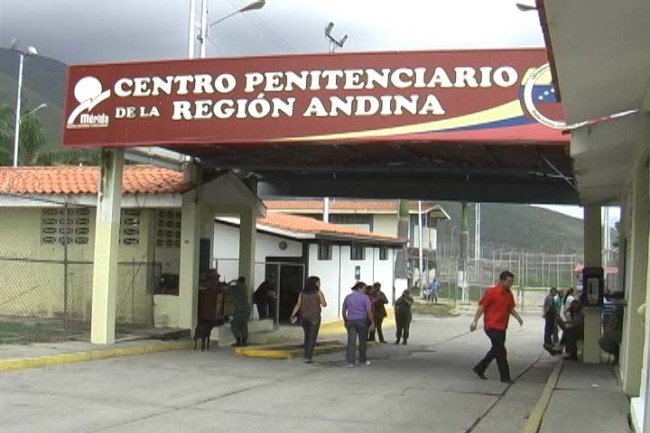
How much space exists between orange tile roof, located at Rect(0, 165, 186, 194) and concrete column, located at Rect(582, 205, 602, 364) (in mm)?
9389

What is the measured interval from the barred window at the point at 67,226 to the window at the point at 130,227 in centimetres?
97

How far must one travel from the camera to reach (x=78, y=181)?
20531 millimetres

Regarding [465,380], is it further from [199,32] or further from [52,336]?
[199,32]

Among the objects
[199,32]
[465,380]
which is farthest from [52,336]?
[199,32]

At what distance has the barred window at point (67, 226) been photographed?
20969 millimetres

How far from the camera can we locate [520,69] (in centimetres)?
1302

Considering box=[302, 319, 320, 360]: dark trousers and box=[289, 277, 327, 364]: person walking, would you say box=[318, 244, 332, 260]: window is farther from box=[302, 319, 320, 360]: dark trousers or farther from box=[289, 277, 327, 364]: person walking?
box=[302, 319, 320, 360]: dark trousers

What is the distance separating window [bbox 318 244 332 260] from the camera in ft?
91.2

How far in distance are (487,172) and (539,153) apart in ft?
7.95

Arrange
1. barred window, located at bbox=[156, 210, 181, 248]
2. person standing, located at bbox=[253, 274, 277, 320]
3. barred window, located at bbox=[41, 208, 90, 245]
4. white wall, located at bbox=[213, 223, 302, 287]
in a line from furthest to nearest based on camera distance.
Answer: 1. white wall, located at bbox=[213, 223, 302, 287]
2. person standing, located at bbox=[253, 274, 277, 320]
3. barred window, located at bbox=[41, 208, 90, 245]
4. barred window, located at bbox=[156, 210, 181, 248]

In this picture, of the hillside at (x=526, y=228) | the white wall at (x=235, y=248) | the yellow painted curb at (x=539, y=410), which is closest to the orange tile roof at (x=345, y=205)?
the white wall at (x=235, y=248)

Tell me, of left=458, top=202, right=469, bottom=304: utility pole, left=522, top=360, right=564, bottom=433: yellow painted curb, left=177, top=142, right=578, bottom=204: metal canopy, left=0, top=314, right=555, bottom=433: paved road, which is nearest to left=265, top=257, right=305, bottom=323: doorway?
left=177, top=142, right=578, bottom=204: metal canopy

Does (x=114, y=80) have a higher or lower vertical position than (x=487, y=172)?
higher

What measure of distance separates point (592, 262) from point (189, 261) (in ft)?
30.3
